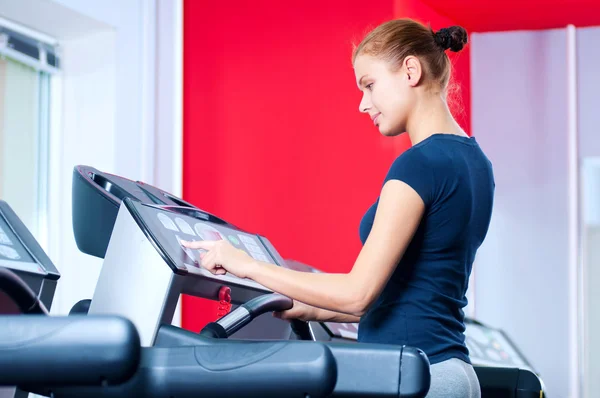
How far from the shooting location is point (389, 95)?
1532 mm

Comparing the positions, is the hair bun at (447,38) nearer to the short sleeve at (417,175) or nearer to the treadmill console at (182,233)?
the short sleeve at (417,175)

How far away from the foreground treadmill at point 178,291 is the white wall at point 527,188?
2830 mm

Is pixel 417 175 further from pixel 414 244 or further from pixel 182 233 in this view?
pixel 182 233

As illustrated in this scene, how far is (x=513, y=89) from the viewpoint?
14.6 ft

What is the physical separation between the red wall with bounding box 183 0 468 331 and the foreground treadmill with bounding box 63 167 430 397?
5.02 ft

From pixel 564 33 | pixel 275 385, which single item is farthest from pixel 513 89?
pixel 275 385

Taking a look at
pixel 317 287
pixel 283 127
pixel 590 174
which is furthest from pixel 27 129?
pixel 590 174

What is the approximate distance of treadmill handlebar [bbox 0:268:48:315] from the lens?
1.02 metres

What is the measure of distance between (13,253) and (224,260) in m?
0.37

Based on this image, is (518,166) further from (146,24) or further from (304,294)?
(304,294)

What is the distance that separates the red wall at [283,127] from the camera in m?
3.29

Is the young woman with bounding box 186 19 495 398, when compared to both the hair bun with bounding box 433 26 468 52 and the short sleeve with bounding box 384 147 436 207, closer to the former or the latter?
the short sleeve with bounding box 384 147 436 207

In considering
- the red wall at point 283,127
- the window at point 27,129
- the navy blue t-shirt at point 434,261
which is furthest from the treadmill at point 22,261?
the red wall at point 283,127

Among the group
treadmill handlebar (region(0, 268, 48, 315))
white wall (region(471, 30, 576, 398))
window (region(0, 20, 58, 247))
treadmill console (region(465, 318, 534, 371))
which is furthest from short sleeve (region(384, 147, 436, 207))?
white wall (region(471, 30, 576, 398))
